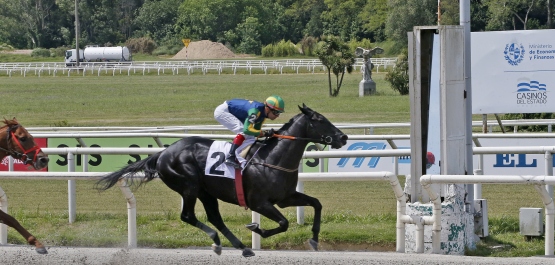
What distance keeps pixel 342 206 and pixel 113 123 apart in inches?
584

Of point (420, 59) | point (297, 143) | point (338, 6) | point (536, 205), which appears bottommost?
point (536, 205)

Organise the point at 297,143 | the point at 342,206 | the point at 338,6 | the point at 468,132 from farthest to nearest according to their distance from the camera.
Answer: the point at 338,6 < the point at 342,206 < the point at 468,132 < the point at 297,143

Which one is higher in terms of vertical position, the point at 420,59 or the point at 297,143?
the point at 420,59

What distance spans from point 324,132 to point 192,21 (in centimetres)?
6630

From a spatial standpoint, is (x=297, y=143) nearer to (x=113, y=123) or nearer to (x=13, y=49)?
(x=113, y=123)

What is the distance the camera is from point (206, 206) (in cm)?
695

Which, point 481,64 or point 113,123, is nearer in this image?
point 481,64

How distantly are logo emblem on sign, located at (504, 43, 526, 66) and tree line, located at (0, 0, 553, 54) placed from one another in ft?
157

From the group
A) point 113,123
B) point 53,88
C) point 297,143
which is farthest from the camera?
point 53,88

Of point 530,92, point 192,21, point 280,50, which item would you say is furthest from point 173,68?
point 530,92

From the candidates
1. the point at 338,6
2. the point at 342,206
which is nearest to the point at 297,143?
the point at 342,206

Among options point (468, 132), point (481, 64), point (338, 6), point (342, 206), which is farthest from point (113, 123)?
point (338, 6)

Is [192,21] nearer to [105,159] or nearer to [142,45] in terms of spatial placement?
[142,45]

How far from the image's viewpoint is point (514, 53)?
13188mm
